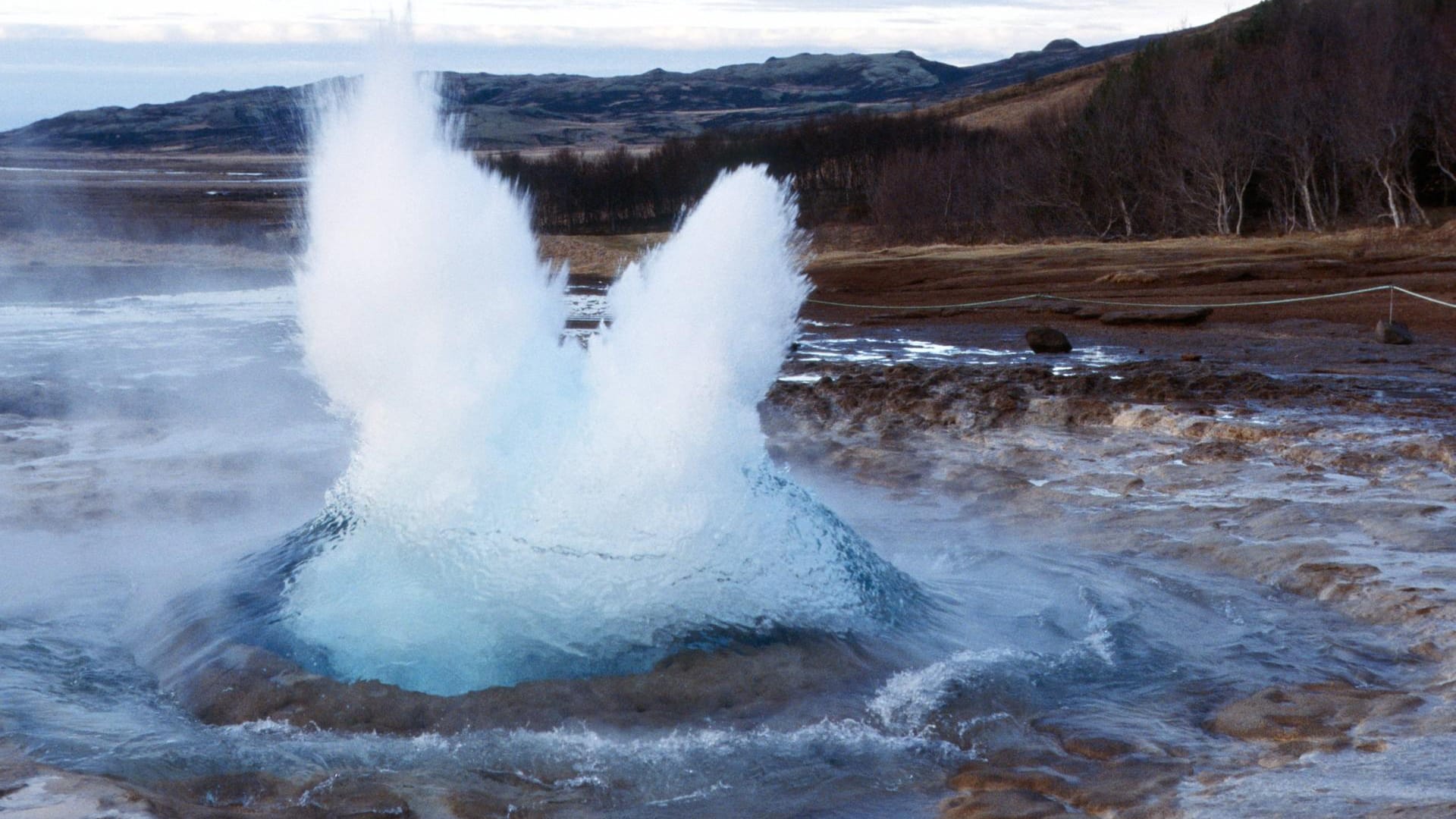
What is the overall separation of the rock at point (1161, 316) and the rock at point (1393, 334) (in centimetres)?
292

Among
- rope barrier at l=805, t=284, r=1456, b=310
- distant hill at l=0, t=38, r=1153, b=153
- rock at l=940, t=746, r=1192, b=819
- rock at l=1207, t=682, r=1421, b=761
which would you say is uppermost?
→ distant hill at l=0, t=38, r=1153, b=153

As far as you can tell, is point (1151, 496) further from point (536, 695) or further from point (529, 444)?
point (536, 695)

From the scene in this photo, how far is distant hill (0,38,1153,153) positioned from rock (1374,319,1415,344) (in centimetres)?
9768

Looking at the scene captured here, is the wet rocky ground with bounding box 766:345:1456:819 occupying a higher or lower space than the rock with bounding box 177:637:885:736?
lower

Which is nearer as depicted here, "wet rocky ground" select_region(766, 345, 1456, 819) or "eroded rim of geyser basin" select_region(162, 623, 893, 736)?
"wet rocky ground" select_region(766, 345, 1456, 819)

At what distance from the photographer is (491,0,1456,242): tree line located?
30.9 metres

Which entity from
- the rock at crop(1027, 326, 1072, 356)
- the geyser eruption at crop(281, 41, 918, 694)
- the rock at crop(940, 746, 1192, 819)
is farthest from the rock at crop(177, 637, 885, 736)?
the rock at crop(1027, 326, 1072, 356)

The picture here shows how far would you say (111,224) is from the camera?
39.6m

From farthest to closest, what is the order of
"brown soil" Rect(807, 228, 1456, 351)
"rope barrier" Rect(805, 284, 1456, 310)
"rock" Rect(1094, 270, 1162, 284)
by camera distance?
"rock" Rect(1094, 270, 1162, 284), "rope barrier" Rect(805, 284, 1456, 310), "brown soil" Rect(807, 228, 1456, 351)

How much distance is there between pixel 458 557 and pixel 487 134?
4850 inches

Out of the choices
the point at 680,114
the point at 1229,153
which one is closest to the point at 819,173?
the point at 1229,153

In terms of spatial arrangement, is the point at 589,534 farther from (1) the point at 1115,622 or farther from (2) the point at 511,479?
(1) the point at 1115,622

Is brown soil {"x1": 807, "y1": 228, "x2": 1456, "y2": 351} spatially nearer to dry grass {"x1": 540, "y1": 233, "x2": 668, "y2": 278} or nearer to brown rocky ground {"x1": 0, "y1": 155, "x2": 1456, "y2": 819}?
brown rocky ground {"x1": 0, "y1": 155, "x2": 1456, "y2": 819}

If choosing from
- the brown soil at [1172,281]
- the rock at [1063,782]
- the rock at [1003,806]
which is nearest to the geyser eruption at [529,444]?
the rock at [1063,782]
